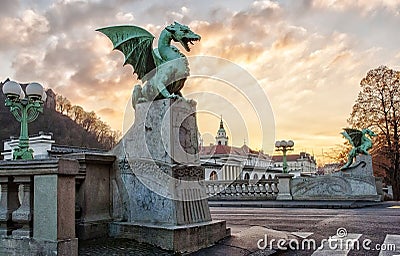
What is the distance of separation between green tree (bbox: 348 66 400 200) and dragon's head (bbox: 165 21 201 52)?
27.1 meters

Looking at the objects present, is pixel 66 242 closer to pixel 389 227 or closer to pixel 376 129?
pixel 389 227

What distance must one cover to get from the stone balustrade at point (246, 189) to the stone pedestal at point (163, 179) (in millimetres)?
14689

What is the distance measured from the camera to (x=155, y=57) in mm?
6820

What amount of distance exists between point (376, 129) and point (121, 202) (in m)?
28.6

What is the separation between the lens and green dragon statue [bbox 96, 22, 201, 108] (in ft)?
21.2

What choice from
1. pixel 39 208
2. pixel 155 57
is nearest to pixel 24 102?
pixel 155 57

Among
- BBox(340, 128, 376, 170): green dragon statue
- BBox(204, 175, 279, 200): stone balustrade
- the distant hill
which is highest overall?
the distant hill

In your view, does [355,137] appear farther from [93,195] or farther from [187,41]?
[93,195]

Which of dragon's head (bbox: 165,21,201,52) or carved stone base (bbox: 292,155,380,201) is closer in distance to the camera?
dragon's head (bbox: 165,21,201,52)

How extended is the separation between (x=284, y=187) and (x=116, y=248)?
16.6 metres

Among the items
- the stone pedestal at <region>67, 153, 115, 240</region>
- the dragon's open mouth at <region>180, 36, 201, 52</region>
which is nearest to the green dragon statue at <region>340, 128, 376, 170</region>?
the dragon's open mouth at <region>180, 36, 201, 52</region>

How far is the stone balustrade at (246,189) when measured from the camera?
2128cm

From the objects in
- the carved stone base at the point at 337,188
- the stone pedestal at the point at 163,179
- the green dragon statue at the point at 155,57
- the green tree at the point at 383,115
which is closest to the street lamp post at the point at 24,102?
the green dragon statue at the point at 155,57

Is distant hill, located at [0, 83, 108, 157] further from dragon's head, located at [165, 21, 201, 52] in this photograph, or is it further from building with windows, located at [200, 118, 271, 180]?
dragon's head, located at [165, 21, 201, 52]
